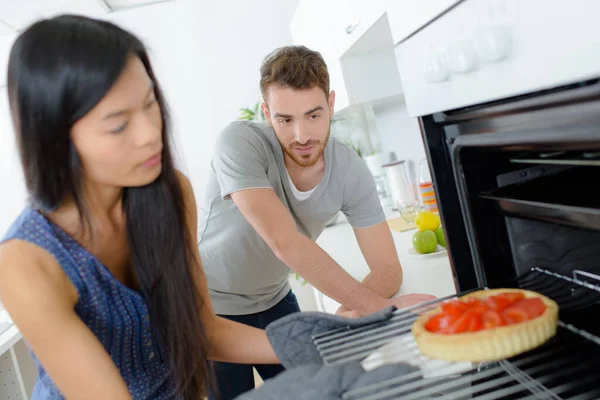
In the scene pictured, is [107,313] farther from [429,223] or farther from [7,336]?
[7,336]

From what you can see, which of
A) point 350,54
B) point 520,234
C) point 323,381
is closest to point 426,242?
point 350,54

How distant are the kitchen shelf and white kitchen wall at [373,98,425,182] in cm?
207

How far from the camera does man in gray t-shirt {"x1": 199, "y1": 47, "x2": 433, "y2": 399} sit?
1.53 meters

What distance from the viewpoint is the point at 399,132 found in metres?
3.02

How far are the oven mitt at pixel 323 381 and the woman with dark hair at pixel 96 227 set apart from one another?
0.33m

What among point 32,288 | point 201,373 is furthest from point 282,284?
point 32,288

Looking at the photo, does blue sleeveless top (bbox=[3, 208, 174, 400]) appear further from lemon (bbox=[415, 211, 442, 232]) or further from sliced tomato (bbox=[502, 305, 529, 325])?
lemon (bbox=[415, 211, 442, 232])

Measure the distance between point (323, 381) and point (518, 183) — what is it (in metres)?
0.40

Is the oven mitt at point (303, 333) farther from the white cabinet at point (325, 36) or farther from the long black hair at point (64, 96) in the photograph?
the white cabinet at point (325, 36)

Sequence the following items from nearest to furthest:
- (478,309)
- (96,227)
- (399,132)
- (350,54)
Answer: (478,309) → (96,227) → (350,54) → (399,132)

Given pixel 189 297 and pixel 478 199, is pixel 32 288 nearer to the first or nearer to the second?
pixel 189 297

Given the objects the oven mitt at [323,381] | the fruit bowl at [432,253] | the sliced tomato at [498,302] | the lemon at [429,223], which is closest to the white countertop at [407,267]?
the fruit bowl at [432,253]

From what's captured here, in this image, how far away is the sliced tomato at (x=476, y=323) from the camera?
2.05 feet

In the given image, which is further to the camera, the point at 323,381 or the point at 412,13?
the point at 412,13
